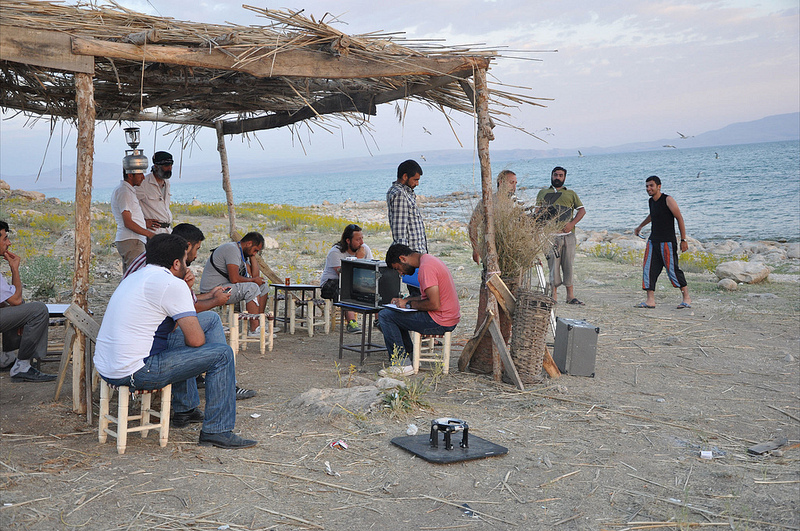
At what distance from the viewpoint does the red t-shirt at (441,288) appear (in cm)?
614

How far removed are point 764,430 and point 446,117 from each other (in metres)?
4.01

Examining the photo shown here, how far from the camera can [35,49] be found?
4777mm

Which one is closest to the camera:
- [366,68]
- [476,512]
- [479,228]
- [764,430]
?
[476,512]

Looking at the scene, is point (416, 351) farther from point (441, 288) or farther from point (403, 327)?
point (441, 288)

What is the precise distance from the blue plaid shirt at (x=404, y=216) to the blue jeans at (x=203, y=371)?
275 centimetres

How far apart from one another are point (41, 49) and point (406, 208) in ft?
11.2

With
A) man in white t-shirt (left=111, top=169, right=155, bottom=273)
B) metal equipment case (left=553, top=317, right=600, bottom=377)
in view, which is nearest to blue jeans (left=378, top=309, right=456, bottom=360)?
metal equipment case (left=553, top=317, right=600, bottom=377)

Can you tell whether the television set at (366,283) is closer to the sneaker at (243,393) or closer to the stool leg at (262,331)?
the stool leg at (262,331)

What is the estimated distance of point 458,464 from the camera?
4301 millimetres

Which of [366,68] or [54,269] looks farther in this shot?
[54,269]

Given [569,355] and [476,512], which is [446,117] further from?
[476,512]

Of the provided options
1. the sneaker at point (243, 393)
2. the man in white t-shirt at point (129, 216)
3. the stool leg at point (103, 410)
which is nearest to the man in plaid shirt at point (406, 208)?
the sneaker at point (243, 393)

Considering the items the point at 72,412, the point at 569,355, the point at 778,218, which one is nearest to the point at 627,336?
the point at 569,355

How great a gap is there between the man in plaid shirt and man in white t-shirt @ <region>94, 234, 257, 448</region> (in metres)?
2.81
